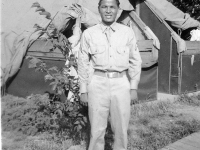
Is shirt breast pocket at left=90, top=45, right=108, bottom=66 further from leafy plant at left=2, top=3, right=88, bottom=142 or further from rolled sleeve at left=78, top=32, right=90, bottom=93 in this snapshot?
leafy plant at left=2, top=3, right=88, bottom=142

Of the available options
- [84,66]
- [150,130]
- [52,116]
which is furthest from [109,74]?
[150,130]

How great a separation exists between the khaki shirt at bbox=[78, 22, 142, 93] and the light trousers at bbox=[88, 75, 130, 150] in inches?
4.5

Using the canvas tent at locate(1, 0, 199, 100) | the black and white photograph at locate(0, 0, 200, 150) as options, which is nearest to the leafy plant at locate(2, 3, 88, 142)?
the black and white photograph at locate(0, 0, 200, 150)

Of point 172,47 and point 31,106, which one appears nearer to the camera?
point 31,106

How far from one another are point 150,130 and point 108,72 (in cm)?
187

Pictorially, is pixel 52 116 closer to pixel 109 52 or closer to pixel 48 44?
pixel 109 52

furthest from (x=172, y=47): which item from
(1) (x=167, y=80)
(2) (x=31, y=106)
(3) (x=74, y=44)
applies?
(2) (x=31, y=106)

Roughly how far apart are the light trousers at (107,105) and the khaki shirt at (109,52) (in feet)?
0.37

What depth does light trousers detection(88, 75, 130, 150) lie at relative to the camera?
2791mm

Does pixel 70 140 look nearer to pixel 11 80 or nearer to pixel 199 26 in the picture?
pixel 11 80

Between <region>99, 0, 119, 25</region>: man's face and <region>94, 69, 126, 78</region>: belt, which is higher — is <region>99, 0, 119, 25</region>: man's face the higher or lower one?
the higher one

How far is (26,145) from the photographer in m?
3.54

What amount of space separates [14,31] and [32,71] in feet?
2.99

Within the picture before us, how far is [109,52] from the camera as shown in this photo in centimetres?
280
